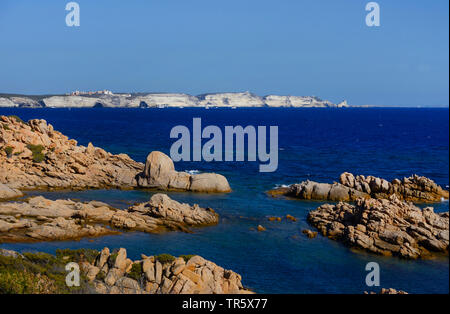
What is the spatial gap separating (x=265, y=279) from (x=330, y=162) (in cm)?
5049

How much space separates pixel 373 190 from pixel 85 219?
30626 mm

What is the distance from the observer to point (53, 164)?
2192 inches

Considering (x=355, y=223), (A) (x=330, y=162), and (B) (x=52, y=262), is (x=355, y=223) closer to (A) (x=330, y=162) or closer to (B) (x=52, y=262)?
(B) (x=52, y=262)

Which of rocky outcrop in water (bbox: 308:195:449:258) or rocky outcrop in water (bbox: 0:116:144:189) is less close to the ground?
rocky outcrop in water (bbox: 0:116:144:189)

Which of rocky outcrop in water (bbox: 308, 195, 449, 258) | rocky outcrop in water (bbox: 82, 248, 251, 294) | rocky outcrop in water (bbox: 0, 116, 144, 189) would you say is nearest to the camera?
rocky outcrop in water (bbox: 82, 248, 251, 294)

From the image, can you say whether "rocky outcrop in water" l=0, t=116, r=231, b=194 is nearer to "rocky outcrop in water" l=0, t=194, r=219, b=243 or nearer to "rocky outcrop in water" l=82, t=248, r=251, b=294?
"rocky outcrop in water" l=0, t=194, r=219, b=243

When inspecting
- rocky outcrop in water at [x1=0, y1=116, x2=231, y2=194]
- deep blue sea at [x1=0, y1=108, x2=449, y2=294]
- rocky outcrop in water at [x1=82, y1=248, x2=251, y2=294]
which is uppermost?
rocky outcrop in water at [x1=0, y1=116, x2=231, y2=194]

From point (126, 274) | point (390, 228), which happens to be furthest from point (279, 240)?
point (126, 274)

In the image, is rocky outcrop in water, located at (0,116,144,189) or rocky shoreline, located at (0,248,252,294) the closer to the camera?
rocky shoreline, located at (0,248,252,294)

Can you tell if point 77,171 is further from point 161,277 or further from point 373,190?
point 161,277

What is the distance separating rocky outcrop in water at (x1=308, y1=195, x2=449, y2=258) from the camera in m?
33.9

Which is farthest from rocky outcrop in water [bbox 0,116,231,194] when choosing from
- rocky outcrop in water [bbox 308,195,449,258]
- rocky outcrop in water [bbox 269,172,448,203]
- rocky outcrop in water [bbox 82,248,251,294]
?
rocky outcrop in water [bbox 82,248,251,294]

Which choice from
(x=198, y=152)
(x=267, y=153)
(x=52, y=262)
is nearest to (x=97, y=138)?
(x=198, y=152)

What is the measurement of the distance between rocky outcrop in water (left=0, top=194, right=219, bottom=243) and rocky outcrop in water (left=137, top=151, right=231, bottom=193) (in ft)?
34.7
